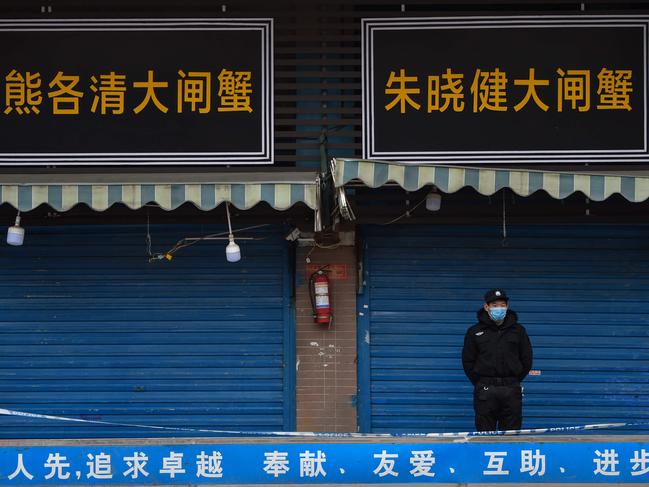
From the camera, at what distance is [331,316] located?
30.4ft

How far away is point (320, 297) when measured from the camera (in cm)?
912

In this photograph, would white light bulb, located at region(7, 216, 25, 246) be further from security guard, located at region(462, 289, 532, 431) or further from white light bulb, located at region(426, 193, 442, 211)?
security guard, located at region(462, 289, 532, 431)

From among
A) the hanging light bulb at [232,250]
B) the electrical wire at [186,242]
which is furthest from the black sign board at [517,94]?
the hanging light bulb at [232,250]

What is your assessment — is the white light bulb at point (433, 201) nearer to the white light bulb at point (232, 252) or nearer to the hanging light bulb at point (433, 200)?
the hanging light bulb at point (433, 200)

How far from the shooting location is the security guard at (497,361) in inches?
314

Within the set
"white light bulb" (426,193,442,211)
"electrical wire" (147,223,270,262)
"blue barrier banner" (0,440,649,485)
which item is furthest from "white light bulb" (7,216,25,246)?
"white light bulb" (426,193,442,211)

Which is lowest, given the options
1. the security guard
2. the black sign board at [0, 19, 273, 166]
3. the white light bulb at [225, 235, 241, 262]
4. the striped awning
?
the security guard

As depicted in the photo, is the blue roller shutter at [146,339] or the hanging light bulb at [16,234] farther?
the blue roller shutter at [146,339]

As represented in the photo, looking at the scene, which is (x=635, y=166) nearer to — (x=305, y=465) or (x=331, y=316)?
(x=331, y=316)

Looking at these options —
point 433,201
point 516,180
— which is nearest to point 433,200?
point 433,201

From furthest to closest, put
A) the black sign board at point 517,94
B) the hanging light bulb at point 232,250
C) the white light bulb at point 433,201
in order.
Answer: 1. the black sign board at point 517,94
2. the white light bulb at point 433,201
3. the hanging light bulb at point 232,250

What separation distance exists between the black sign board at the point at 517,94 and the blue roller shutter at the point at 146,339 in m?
1.94

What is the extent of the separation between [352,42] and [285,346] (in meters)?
3.36

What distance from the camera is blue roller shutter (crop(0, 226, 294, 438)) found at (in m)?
9.29
